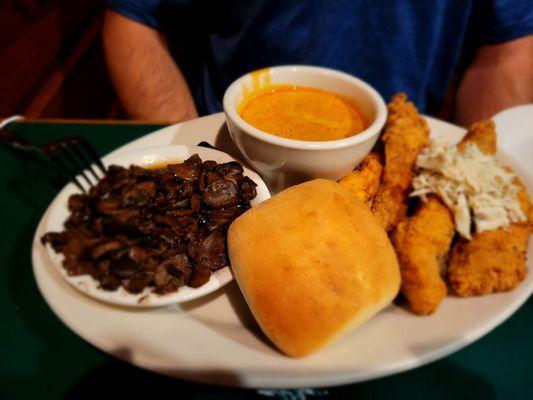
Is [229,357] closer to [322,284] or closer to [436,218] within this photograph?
[322,284]

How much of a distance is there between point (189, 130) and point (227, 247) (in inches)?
28.8

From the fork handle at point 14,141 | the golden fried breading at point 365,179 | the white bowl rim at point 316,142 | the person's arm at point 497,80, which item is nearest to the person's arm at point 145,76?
the fork handle at point 14,141

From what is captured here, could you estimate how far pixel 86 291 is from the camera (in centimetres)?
99

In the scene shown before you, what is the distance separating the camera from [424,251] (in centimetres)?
112

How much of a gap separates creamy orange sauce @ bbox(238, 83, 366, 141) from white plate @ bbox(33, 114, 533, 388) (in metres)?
0.63

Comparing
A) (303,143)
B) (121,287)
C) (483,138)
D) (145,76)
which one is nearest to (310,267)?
(303,143)

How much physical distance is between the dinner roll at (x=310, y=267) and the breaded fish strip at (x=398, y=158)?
202 mm

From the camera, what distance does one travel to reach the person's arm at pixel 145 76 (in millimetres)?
2213

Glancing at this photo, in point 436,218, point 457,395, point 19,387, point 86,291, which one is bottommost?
point 457,395

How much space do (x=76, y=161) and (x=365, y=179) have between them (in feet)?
3.35

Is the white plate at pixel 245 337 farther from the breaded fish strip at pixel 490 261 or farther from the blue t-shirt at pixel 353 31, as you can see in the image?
the blue t-shirt at pixel 353 31

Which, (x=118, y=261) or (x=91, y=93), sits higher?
(x=118, y=261)

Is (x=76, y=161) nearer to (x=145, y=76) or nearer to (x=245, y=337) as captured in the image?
(x=245, y=337)

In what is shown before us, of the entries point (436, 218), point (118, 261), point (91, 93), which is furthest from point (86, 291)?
point (91, 93)
